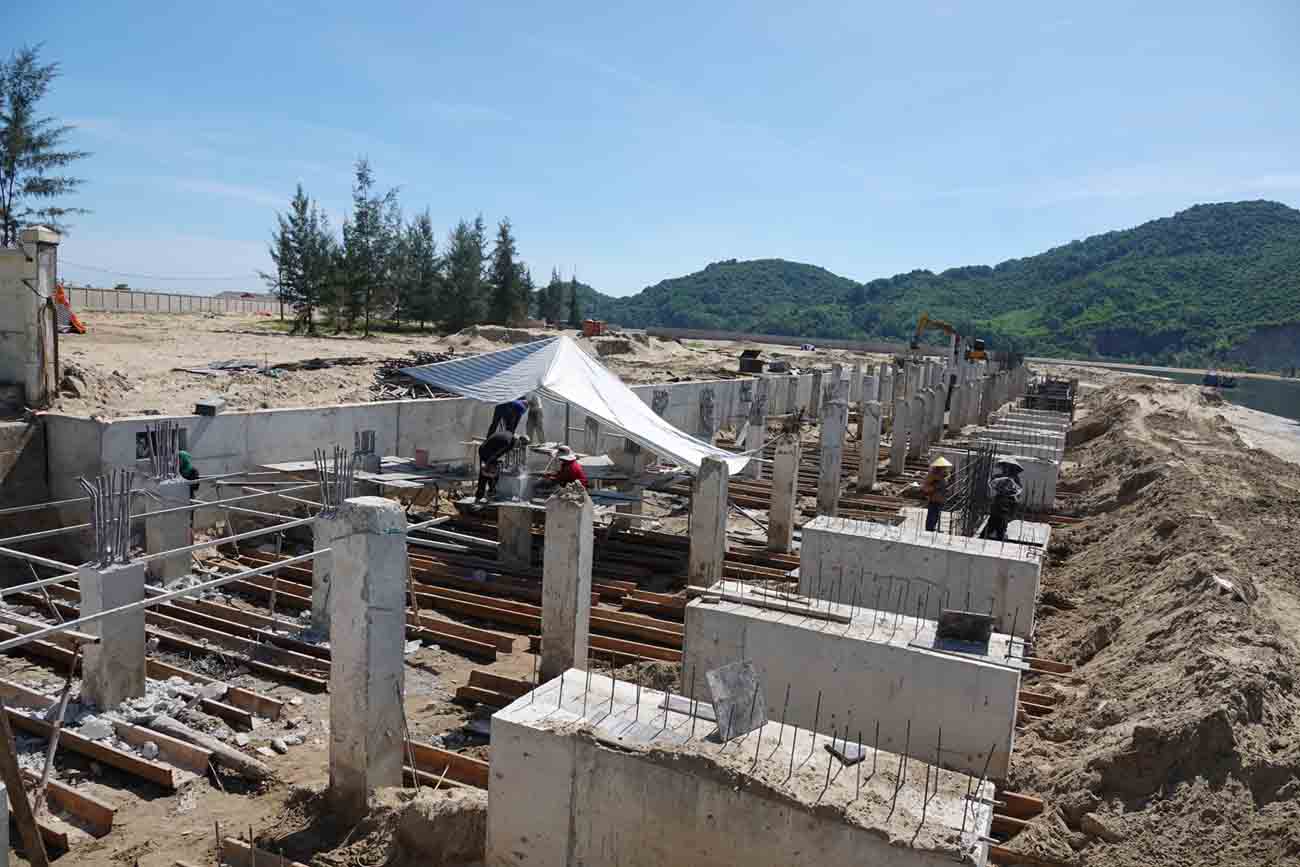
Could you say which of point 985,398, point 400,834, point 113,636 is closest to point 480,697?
point 400,834

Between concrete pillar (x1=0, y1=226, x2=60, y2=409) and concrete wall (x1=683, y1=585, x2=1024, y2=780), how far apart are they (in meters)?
10.5

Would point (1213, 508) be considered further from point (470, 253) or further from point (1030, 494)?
point (470, 253)

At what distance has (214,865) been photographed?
5.38m

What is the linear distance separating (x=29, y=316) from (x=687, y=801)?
1249 cm

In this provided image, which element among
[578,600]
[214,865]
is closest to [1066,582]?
[578,600]

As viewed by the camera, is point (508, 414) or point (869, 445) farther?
point (869, 445)

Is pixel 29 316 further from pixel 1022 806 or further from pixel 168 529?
pixel 1022 806

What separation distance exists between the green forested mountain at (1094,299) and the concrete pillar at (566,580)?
123612mm

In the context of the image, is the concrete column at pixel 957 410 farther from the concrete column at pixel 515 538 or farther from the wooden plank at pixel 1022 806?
the wooden plank at pixel 1022 806

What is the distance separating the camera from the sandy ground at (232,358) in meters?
14.9

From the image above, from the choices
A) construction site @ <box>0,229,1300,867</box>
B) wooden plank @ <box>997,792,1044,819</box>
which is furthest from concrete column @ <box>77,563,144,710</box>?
wooden plank @ <box>997,792,1044,819</box>

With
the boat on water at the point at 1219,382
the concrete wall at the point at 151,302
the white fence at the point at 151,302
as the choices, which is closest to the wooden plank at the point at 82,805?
the concrete wall at the point at 151,302

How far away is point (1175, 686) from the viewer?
6.68 metres

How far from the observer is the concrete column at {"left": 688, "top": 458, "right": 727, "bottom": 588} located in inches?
427
